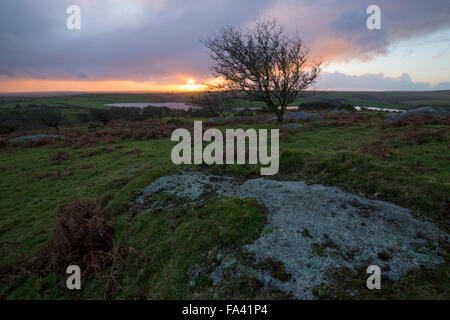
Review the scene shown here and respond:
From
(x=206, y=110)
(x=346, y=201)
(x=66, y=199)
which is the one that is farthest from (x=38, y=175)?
(x=206, y=110)

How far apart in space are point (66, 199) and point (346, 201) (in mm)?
11815

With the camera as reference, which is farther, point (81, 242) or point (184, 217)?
point (184, 217)

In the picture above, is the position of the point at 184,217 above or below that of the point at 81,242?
above

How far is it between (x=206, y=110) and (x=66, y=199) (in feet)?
162

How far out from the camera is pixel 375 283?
311 centimetres

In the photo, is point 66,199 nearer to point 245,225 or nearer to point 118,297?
point 118,297

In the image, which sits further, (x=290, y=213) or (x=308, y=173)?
(x=308, y=173)

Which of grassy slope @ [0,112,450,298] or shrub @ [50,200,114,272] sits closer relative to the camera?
grassy slope @ [0,112,450,298]

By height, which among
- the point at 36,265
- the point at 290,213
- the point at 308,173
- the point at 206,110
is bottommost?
the point at 36,265

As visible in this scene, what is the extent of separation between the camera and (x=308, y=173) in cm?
721

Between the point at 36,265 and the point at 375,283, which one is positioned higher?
the point at 375,283

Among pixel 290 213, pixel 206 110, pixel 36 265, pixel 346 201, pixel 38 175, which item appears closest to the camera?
pixel 290 213

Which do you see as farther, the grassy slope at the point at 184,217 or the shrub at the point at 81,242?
the shrub at the point at 81,242

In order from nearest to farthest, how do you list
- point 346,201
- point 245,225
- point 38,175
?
point 245,225 → point 346,201 → point 38,175
